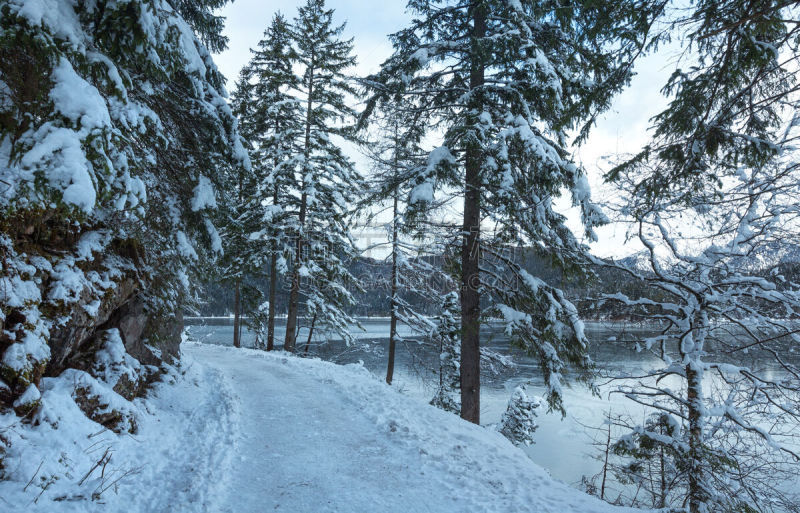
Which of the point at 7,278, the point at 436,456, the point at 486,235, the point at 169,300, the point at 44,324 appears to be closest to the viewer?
the point at 7,278

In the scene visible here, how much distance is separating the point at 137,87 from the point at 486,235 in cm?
694

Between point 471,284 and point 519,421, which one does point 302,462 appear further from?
point 519,421

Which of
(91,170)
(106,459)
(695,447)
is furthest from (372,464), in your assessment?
(91,170)

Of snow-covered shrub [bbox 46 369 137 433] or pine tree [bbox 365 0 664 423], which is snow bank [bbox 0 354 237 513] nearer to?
snow-covered shrub [bbox 46 369 137 433]

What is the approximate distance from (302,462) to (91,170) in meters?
4.07

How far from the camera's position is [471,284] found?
27.5 ft

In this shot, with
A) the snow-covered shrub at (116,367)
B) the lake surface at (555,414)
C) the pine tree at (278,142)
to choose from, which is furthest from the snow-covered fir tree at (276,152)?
the snow-covered shrub at (116,367)

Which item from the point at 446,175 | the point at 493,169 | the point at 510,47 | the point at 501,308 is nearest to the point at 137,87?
the point at 446,175

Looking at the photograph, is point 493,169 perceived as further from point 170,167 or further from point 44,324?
point 44,324

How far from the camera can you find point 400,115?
9578mm

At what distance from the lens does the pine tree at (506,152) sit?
7211mm

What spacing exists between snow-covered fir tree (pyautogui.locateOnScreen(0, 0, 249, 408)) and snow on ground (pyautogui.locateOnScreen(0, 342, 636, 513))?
126cm

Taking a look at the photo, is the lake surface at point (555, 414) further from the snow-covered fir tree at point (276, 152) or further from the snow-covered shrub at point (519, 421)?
the snow-covered fir tree at point (276, 152)

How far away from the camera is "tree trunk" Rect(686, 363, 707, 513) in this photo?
4.61 m
